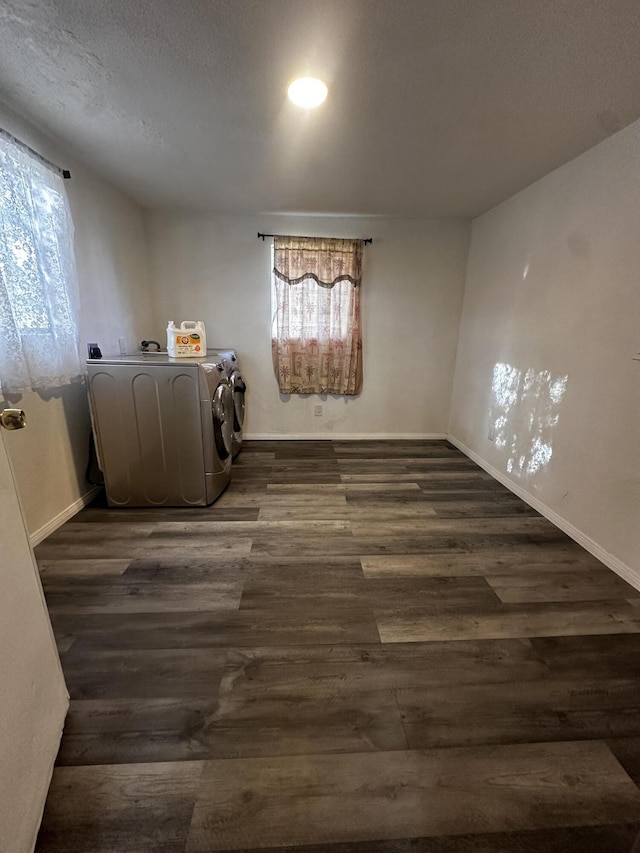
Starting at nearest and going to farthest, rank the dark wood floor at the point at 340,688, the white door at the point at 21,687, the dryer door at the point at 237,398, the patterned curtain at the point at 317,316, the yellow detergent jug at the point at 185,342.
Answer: the white door at the point at 21,687
the dark wood floor at the point at 340,688
the yellow detergent jug at the point at 185,342
the dryer door at the point at 237,398
the patterned curtain at the point at 317,316

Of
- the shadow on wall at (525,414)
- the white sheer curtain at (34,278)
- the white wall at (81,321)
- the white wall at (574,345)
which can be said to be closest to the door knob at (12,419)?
the white sheer curtain at (34,278)

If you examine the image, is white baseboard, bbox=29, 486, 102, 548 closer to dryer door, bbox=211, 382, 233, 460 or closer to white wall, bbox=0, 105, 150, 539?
white wall, bbox=0, 105, 150, 539

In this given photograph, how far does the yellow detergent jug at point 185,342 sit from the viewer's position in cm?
237

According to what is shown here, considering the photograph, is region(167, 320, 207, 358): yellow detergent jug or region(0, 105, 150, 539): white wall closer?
region(0, 105, 150, 539): white wall

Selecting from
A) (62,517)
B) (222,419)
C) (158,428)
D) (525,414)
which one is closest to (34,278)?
(158,428)

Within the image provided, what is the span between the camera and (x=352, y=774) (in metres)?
0.96

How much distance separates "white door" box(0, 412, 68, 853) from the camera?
0.73 meters

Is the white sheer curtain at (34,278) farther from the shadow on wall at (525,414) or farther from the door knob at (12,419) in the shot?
the shadow on wall at (525,414)

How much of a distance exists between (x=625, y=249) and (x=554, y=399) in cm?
89

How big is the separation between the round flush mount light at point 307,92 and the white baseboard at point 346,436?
8.96 ft

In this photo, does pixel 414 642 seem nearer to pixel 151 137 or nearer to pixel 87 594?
pixel 87 594

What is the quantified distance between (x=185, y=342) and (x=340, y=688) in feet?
7.33

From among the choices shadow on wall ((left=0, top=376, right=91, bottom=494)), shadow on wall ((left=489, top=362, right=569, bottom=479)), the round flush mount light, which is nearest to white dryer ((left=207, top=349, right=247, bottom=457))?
shadow on wall ((left=0, top=376, right=91, bottom=494))

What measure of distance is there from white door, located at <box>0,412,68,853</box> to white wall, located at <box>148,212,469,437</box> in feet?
9.20
